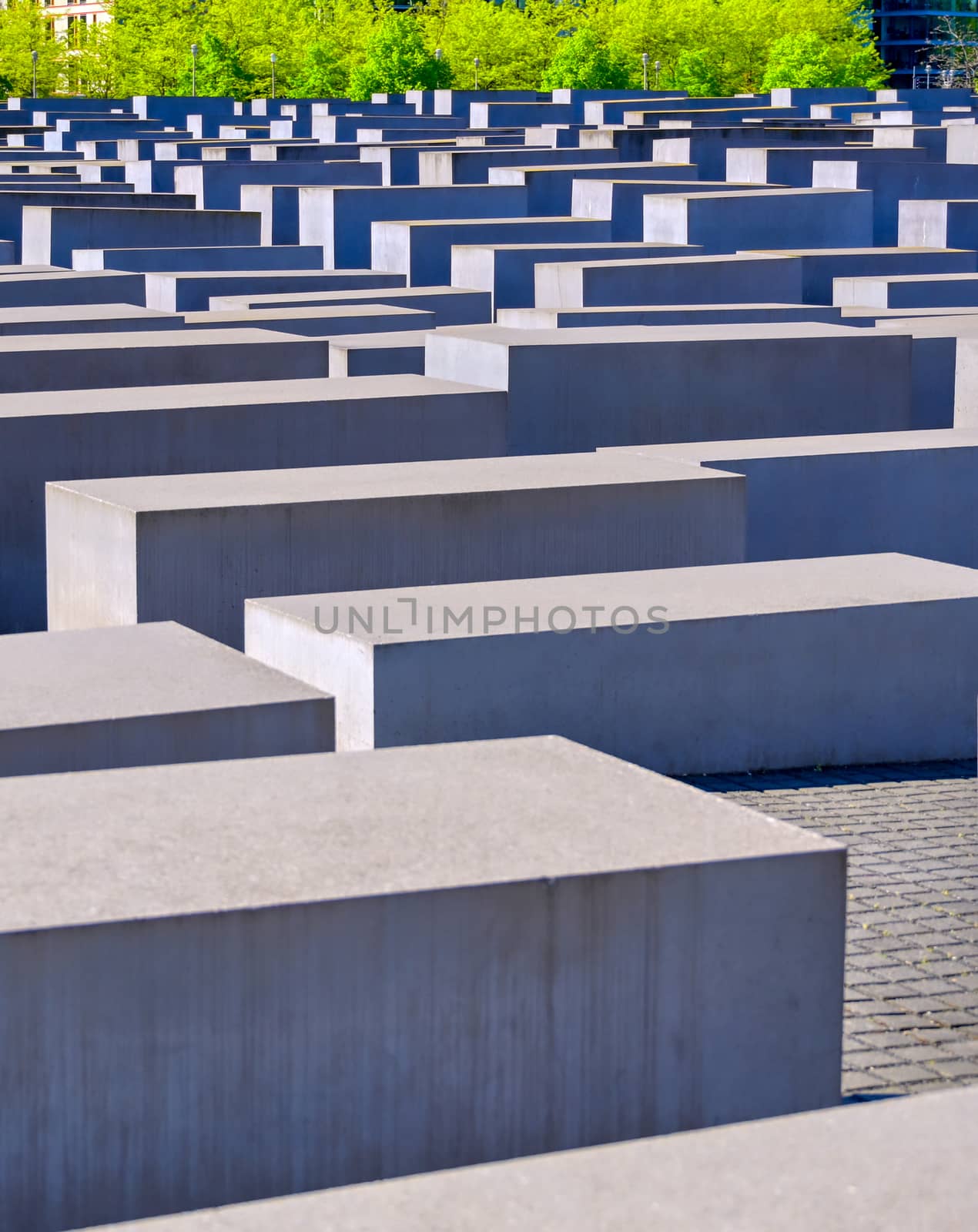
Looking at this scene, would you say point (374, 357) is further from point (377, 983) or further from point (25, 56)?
point (25, 56)

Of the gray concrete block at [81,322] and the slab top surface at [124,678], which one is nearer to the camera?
the slab top surface at [124,678]

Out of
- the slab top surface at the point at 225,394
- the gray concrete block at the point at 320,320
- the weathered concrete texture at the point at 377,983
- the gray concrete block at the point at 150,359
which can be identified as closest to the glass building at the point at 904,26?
the gray concrete block at the point at 320,320

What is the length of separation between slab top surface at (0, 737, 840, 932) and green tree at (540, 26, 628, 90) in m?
59.0

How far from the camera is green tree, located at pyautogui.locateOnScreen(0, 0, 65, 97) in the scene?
73.6 meters

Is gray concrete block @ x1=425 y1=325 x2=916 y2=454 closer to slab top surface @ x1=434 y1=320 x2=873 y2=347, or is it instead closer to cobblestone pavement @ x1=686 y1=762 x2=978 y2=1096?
slab top surface @ x1=434 y1=320 x2=873 y2=347

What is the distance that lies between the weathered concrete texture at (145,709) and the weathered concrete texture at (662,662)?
938mm

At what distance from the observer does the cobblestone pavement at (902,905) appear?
5.57m

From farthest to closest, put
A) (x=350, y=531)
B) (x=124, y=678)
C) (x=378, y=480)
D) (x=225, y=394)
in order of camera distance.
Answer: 1. (x=225, y=394)
2. (x=378, y=480)
3. (x=350, y=531)
4. (x=124, y=678)

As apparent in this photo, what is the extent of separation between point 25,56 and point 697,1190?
76.2 m

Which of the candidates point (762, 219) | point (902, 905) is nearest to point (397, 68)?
point (762, 219)

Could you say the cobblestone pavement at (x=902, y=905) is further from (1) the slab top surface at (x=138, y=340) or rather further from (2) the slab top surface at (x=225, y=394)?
(1) the slab top surface at (x=138, y=340)

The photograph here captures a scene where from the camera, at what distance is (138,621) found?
9.48m

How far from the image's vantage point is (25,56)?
73750 millimetres

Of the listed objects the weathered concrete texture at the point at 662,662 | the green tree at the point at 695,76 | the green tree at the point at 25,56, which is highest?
the green tree at the point at 25,56
